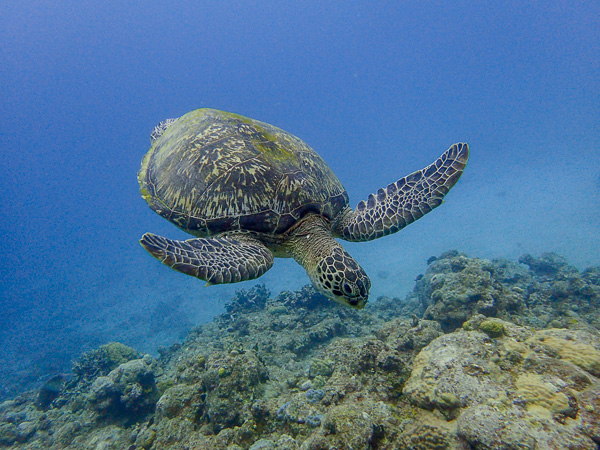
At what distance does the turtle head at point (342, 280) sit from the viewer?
3621 mm

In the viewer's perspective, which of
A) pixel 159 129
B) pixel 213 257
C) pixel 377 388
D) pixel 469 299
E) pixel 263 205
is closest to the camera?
pixel 377 388

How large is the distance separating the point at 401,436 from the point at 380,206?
3.55m

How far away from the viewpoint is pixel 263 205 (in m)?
4.15

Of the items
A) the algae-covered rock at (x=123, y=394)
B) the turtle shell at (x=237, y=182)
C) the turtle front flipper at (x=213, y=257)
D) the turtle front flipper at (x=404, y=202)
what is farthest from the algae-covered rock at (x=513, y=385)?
the algae-covered rock at (x=123, y=394)

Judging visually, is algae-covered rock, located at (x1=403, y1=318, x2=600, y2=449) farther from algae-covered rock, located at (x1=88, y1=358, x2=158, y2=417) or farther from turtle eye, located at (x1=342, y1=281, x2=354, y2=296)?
algae-covered rock, located at (x1=88, y1=358, x2=158, y2=417)

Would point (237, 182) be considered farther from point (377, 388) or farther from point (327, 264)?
point (377, 388)

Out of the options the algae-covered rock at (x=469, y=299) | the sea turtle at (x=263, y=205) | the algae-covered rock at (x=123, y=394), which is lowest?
the algae-covered rock at (x=123, y=394)

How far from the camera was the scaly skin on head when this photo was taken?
365cm

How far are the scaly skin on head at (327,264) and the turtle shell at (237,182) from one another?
0.91ft

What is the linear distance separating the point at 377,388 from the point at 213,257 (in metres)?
2.68

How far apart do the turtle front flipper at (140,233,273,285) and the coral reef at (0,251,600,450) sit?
193 centimetres

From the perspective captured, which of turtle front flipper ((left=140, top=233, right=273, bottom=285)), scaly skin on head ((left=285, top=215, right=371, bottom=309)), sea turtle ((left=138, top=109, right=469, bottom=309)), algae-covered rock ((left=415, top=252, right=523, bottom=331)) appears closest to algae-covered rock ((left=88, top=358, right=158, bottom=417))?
sea turtle ((left=138, top=109, right=469, bottom=309))

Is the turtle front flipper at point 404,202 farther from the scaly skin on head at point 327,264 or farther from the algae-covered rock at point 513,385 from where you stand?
the algae-covered rock at point 513,385

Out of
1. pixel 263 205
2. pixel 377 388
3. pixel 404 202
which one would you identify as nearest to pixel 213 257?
pixel 263 205
